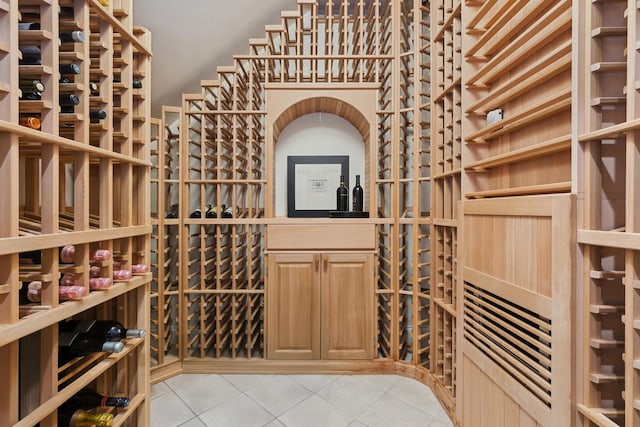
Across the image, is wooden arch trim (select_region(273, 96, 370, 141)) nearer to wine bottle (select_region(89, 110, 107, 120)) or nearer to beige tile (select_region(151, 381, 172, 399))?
wine bottle (select_region(89, 110, 107, 120))

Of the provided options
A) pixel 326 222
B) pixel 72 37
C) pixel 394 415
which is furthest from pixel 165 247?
pixel 394 415

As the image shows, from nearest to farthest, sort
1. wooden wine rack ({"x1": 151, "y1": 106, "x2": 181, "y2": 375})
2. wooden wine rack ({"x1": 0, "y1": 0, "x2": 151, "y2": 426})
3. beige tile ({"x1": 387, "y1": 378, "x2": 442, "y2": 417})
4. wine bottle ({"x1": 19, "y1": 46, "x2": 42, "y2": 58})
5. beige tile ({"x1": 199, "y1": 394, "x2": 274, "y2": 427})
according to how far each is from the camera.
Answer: wooden wine rack ({"x1": 0, "y1": 0, "x2": 151, "y2": 426})
wine bottle ({"x1": 19, "y1": 46, "x2": 42, "y2": 58})
beige tile ({"x1": 199, "y1": 394, "x2": 274, "y2": 427})
beige tile ({"x1": 387, "y1": 378, "x2": 442, "y2": 417})
wooden wine rack ({"x1": 151, "y1": 106, "x2": 181, "y2": 375})

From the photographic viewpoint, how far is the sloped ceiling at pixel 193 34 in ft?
6.77

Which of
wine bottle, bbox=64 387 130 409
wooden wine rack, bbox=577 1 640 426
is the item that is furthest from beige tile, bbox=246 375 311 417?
wooden wine rack, bbox=577 1 640 426

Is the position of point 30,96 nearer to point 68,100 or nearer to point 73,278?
point 68,100

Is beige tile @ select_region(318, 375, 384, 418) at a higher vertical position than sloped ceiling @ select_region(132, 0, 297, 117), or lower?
lower

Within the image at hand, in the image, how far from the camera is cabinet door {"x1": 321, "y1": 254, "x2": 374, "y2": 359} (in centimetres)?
198

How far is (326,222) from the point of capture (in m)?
1.98

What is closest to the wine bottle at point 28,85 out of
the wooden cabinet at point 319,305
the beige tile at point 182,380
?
the wooden cabinet at point 319,305

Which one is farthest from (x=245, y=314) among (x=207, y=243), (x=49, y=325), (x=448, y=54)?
(x=448, y=54)

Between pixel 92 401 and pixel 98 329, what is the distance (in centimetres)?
27

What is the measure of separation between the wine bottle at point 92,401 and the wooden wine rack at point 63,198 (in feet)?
0.25

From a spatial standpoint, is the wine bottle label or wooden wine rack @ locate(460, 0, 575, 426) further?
the wine bottle label

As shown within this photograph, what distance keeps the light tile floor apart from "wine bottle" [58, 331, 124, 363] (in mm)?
848
